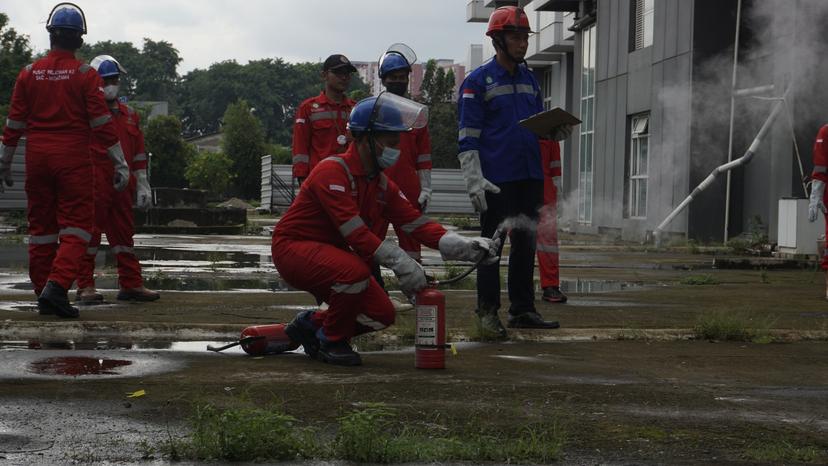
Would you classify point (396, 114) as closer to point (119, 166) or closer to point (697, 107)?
point (119, 166)

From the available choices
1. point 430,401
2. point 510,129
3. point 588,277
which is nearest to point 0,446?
point 430,401

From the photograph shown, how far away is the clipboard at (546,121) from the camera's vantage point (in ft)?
25.1

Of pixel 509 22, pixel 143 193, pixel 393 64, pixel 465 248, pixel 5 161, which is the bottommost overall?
pixel 465 248

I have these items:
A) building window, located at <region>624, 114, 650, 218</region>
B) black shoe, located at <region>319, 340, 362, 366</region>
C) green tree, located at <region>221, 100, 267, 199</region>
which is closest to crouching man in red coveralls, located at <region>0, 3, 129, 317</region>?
black shoe, located at <region>319, 340, 362, 366</region>

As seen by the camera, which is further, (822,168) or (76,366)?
(822,168)

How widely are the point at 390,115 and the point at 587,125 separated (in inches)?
1171

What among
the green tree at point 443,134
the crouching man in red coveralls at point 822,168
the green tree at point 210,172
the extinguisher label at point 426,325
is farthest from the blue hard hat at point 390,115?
the green tree at point 443,134

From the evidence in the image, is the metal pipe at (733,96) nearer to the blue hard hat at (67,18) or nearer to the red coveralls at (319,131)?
the red coveralls at (319,131)

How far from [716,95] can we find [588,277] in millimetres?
11009

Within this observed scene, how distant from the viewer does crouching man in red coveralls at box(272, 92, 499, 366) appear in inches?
237

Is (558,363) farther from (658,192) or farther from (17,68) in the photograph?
(17,68)

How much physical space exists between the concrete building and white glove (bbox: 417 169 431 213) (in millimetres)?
12865

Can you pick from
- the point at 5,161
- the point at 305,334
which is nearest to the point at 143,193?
the point at 5,161

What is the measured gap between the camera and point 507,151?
7.88 metres
